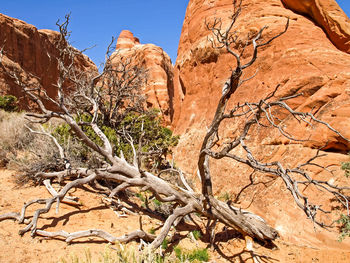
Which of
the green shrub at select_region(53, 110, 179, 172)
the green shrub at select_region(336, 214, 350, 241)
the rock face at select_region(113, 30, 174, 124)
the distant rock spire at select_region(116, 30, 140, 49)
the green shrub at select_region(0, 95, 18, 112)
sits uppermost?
the distant rock spire at select_region(116, 30, 140, 49)

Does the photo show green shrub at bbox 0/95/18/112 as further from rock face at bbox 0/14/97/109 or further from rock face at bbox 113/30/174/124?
rock face at bbox 113/30/174/124

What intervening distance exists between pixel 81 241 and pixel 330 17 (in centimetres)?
1202

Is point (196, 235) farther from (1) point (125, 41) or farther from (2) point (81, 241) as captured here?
(1) point (125, 41)

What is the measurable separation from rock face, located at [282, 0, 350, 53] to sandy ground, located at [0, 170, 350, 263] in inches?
326

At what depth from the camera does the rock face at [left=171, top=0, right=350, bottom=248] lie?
249 inches

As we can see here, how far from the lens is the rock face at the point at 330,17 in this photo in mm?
8977

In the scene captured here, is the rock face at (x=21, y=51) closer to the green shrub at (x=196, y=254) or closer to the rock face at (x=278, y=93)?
the rock face at (x=278, y=93)

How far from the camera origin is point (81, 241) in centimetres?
423

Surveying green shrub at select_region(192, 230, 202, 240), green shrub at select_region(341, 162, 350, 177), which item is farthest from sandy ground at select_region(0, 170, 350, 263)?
green shrub at select_region(341, 162, 350, 177)

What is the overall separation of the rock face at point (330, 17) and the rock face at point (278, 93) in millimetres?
354

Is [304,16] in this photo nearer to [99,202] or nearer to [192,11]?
[192,11]

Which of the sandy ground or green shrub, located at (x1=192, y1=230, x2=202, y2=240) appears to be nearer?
the sandy ground

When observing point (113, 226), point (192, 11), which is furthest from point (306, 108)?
point (192, 11)

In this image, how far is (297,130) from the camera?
24.1ft
